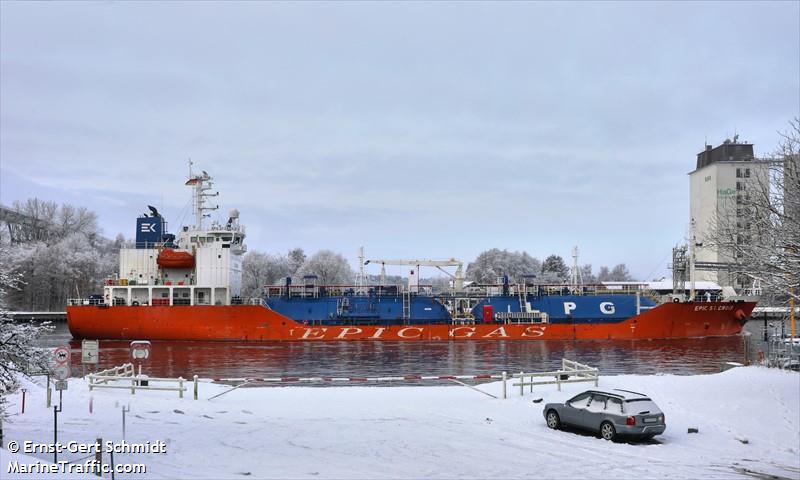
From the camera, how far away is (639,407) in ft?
43.5

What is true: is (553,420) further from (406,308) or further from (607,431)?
(406,308)

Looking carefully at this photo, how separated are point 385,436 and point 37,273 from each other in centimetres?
8275

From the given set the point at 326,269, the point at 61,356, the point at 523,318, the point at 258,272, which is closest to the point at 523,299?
the point at 523,318

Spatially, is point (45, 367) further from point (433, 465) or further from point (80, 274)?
point (80, 274)

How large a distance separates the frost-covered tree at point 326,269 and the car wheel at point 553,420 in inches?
3151

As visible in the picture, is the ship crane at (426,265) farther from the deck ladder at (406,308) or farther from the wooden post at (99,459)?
the wooden post at (99,459)

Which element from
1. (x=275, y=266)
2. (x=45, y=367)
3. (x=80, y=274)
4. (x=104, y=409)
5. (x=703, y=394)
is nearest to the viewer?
(x=45, y=367)

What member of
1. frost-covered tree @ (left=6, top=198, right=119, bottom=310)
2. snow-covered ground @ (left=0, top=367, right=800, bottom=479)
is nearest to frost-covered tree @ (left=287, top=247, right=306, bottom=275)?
frost-covered tree @ (left=6, top=198, right=119, bottom=310)

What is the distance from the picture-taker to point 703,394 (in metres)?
17.6

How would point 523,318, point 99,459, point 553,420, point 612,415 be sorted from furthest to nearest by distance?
1. point 523,318
2. point 553,420
3. point 612,415
4. point 99,459

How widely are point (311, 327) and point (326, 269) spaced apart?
165ft

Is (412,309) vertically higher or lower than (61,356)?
lower

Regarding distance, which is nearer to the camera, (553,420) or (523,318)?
(553,420)

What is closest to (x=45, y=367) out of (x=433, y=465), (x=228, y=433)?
(x=228, y=433)
